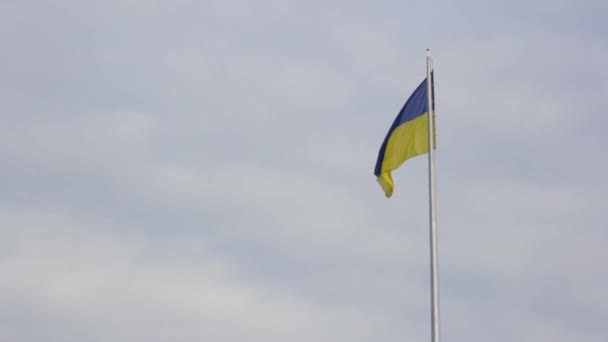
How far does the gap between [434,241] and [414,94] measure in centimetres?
493

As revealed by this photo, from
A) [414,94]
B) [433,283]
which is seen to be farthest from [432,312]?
[414,94]

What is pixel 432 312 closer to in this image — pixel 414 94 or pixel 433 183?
pixel 433 183

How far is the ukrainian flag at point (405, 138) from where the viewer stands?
39531 mm

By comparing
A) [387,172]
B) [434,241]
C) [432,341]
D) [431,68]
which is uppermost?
[431,68]

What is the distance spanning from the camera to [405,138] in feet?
130

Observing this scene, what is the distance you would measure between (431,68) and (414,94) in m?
1.02

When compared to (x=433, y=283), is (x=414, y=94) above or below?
above

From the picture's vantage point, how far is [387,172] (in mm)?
39938

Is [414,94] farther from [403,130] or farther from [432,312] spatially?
[432,312]

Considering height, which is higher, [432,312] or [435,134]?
[435,134]

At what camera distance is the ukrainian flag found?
3953 cm

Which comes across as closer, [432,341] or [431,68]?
[432,341]

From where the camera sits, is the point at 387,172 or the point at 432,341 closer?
the point at 432,341

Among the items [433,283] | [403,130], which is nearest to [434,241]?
[433,283]
